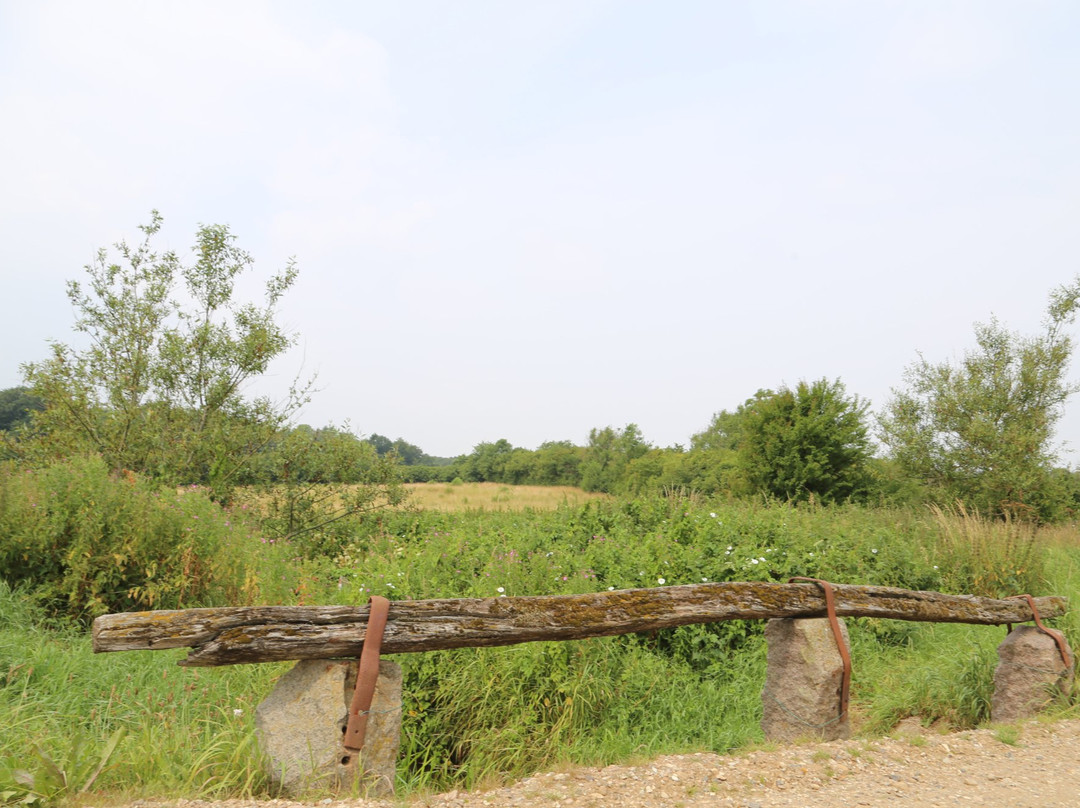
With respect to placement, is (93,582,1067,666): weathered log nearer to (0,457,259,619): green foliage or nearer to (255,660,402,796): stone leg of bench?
(255,660,402,796): stone leg of bench

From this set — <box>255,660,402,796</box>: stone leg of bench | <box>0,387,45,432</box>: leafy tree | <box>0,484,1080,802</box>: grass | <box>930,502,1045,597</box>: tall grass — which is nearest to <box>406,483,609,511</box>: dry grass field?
<box>0,484,1080,802</box>: grass

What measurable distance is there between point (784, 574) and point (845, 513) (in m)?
4.70

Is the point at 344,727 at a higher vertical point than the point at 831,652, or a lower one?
lower

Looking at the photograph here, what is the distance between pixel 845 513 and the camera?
11.3 meters

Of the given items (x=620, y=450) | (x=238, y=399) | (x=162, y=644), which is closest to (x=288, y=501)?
(x=238, y=399)

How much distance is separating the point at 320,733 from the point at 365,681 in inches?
11.1

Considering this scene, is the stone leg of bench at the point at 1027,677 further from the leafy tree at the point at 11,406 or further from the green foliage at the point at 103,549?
the leafy tree at the point at 11,406

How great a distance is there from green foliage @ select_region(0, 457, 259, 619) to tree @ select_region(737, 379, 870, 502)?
15159 mm

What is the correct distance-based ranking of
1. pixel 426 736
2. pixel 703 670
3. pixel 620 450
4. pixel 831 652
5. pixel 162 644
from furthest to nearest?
pixel 620 450 < pixel 703 670 < pixel 426 736 < pixel 831 652 < pixel 162 644

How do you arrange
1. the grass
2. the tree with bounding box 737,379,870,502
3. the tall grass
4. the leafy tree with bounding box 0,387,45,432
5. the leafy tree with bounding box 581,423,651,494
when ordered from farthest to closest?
1. the leafy tree with bounding box 581,423,651,494
2. the leafy tree with bounding box 0,387,45,432
3. the tree with bounding box 737,379,870,502
4. the tall grass
5. the grass

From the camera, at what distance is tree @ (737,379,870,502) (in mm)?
18672

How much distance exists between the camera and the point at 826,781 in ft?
10.6

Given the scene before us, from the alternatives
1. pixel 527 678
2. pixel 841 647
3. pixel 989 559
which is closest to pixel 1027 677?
pixel 841 647

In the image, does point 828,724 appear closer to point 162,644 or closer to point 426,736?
point 426,736
